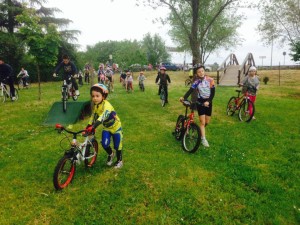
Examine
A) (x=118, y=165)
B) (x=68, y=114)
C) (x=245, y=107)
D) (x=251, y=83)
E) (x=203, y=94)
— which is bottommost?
(x=118, y=165)

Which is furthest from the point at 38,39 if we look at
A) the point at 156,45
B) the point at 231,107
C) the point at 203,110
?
the point at 156,45

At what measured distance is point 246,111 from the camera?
34.7 ft

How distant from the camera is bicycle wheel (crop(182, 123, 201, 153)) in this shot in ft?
22.2

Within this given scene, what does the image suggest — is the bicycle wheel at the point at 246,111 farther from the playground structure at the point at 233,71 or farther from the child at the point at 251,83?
the playground structure at the point at 233,71

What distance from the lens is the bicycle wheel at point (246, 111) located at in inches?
409

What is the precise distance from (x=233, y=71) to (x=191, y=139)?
25.6 meters

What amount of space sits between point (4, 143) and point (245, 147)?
7.69 meters

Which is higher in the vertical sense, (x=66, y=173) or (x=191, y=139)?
(x=191, y=139)

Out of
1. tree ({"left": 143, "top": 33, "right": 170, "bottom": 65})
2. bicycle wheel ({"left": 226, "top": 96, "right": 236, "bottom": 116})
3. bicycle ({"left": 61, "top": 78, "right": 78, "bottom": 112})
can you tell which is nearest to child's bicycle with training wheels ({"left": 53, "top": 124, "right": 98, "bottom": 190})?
bicycle ({"left": 61, "top": 78, "right": 78, "bottom": 112})

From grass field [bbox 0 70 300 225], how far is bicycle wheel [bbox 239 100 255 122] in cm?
137

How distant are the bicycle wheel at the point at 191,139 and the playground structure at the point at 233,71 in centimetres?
2082

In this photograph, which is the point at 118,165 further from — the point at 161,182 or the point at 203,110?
the point at 203,110

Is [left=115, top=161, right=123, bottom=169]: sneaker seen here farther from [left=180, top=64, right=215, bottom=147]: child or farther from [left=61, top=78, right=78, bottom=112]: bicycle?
[left=61, top=78, right=78, bottom=112]: bicycle

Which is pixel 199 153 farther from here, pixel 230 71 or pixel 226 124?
pixel 230 71
